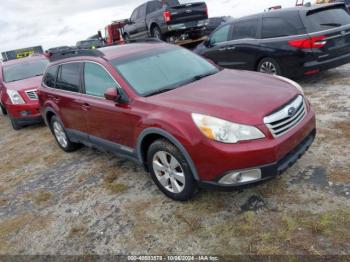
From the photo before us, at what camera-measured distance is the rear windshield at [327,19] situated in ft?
23.0

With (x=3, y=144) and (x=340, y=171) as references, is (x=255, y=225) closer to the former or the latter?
(x=340, y=171)

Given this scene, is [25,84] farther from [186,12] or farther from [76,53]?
[186,12]

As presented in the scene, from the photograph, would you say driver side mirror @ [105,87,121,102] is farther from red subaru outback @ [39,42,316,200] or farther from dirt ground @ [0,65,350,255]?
dirt ground @ [0,65,350,255]

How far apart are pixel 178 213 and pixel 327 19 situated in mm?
5645

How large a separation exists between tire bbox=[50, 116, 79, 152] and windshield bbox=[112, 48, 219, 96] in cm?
223

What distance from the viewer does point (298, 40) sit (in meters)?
6.97

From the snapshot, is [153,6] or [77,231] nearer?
[77,231]

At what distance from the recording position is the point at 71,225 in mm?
3941

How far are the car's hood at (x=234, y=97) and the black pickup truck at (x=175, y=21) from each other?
7.99m

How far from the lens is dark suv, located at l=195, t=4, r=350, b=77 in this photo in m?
6.96

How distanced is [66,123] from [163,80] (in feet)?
7.39

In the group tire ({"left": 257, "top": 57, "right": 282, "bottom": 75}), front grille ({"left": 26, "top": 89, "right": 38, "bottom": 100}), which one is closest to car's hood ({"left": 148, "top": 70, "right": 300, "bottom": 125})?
tire ({"left": 257, "top": 57, "right": 282, "bottom": 75})

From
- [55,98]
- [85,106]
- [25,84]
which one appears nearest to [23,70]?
[25,84]

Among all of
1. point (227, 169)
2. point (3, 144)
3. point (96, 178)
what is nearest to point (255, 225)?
point (227, 169)
